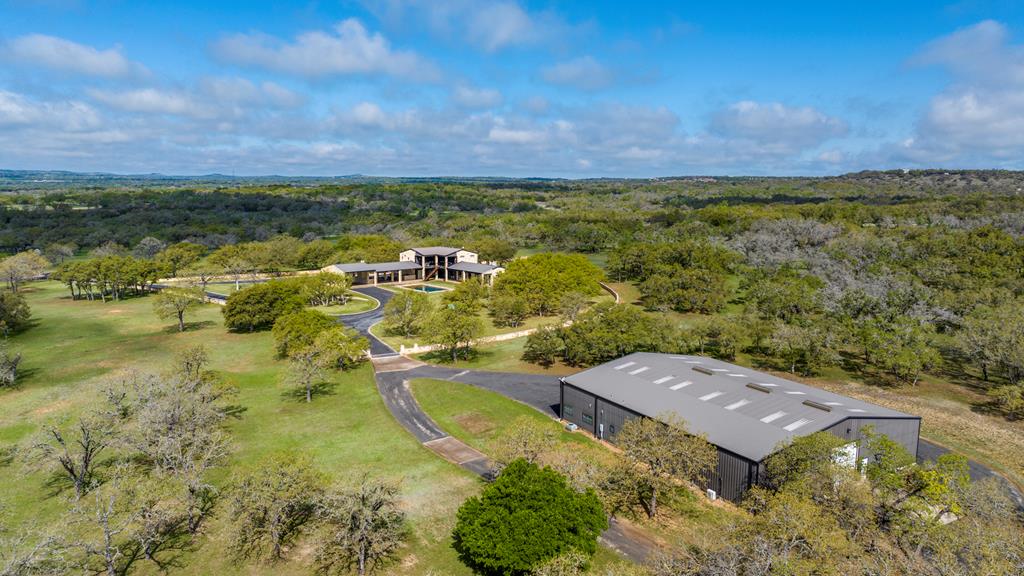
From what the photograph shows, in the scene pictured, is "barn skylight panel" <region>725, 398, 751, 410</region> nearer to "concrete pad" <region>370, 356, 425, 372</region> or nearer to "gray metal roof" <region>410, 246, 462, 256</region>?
"concrete pad" <region>370, 356, 425, 372</region>

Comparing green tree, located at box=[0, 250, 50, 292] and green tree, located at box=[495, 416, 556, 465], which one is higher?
green tree, located at box=[0, 250, 50, 292]

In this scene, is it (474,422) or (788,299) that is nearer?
(474,422)

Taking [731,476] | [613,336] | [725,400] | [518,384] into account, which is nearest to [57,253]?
[518,384]

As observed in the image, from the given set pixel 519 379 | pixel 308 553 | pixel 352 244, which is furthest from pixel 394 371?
pixel 352 244

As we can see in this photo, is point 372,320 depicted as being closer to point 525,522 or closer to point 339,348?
point 339,348

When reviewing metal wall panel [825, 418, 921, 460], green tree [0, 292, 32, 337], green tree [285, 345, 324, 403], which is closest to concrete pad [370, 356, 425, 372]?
green tree [285, 345, 324, 403]

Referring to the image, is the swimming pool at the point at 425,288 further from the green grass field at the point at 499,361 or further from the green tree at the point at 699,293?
the green tree at the point at 699,293
